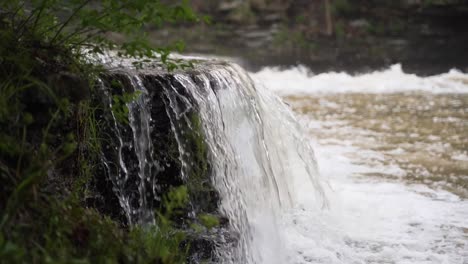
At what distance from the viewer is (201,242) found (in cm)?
320

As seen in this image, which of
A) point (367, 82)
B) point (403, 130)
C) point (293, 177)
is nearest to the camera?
point (293, 177)

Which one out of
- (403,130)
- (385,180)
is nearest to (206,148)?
(385,180)

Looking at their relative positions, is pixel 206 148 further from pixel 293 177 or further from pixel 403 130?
pixel 403 130

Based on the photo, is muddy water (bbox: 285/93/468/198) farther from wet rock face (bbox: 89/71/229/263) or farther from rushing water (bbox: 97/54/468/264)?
wet rock face (bbox: 89/71/229/263)

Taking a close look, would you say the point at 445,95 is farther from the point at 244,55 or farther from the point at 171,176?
the point at 171,176

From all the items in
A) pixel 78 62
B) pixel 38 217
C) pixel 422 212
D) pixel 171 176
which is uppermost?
pixel 78 62

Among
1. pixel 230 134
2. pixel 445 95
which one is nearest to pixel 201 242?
pixel 230 134

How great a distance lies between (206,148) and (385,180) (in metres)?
2.97

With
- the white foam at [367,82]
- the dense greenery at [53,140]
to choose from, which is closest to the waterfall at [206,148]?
the dense greenery at [53,140]

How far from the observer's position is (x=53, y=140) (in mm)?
2531

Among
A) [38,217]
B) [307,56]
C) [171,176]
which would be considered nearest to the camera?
[38,217]

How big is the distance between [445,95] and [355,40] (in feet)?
24.5

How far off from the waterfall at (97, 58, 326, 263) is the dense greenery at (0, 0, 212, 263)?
0.31 metres

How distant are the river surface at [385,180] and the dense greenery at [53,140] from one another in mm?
1705
